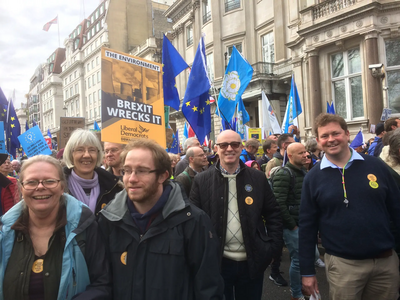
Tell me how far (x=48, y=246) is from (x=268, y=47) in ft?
74.7

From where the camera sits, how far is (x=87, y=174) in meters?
2.94

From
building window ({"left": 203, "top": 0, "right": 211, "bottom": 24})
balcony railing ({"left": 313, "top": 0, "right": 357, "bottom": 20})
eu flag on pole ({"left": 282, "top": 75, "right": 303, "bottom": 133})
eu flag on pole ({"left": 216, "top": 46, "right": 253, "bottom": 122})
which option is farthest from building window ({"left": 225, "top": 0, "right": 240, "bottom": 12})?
eu flag on pole ({"left": 216, "top": 46, "right": 253, "bottom": 122})

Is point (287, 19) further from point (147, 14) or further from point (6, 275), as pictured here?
point (147, 14)

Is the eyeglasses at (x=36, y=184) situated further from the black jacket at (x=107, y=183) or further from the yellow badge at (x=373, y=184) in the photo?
the yellow badge at (x=373, y=184)

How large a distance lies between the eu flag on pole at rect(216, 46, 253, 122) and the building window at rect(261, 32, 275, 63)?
15510mm

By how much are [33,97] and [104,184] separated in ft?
345

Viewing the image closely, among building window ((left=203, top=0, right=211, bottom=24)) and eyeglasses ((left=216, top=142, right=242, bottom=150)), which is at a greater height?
building window ((left=203, top=0, right=211, bottom=24))

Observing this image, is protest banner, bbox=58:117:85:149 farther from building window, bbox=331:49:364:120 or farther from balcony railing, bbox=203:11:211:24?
balcony railing, bbox=203:11:211:24

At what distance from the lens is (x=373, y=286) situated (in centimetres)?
250

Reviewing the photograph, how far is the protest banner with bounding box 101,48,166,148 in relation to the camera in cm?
333

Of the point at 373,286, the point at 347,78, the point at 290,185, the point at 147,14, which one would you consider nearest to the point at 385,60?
the point at 347,78

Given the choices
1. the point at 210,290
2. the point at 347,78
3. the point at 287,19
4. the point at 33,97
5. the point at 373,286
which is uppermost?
the point at 33,97

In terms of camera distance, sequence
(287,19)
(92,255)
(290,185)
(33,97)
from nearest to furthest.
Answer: (92,255) < (290,185) < (287,19) < (33,97)

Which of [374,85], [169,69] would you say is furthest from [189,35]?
[169,69]
